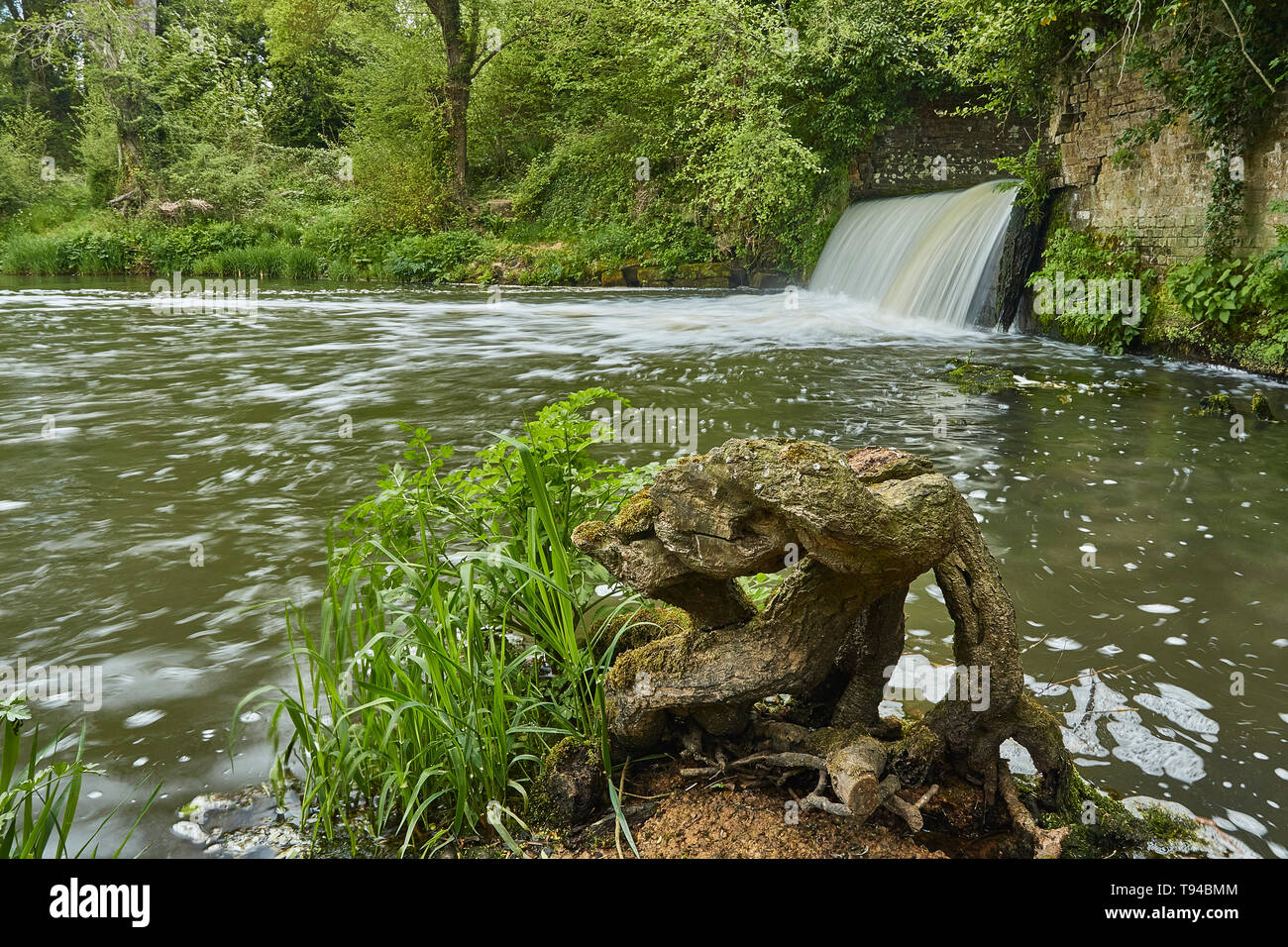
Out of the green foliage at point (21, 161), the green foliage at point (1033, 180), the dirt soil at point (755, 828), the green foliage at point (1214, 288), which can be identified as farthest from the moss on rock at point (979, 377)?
the green foliage at point (21, 161)

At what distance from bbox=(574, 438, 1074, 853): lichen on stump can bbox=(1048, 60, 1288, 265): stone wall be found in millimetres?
9134

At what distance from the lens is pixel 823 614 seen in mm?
2473

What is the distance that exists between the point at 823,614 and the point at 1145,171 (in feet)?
35.9

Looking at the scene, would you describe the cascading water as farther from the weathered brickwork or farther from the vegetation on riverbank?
the vegetation on riverbank

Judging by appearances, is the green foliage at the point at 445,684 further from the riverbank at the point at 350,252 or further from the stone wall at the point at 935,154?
the stone wall at the point at 935,154

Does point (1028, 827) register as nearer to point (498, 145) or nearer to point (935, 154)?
point (935, 154)

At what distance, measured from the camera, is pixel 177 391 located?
9547mm

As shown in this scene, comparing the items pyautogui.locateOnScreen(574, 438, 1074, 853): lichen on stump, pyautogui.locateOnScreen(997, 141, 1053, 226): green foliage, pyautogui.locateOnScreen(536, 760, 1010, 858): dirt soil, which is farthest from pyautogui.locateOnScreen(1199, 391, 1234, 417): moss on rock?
pyautogui.locateOnScreen(536, 760, 1010, 858): dirt soil

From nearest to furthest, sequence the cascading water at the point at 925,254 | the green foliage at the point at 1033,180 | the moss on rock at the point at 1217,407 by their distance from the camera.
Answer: the moss on rock at the point at 1217,407 → the green foliage at the point at 1033,180 → the cascading water at the point at 925,254

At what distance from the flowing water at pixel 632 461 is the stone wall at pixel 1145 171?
1.59m

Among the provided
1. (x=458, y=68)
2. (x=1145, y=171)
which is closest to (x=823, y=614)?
(x=1145, y=171)

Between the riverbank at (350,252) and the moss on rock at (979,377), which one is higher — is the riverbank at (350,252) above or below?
above

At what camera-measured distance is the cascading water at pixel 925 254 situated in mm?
Result: 13688
